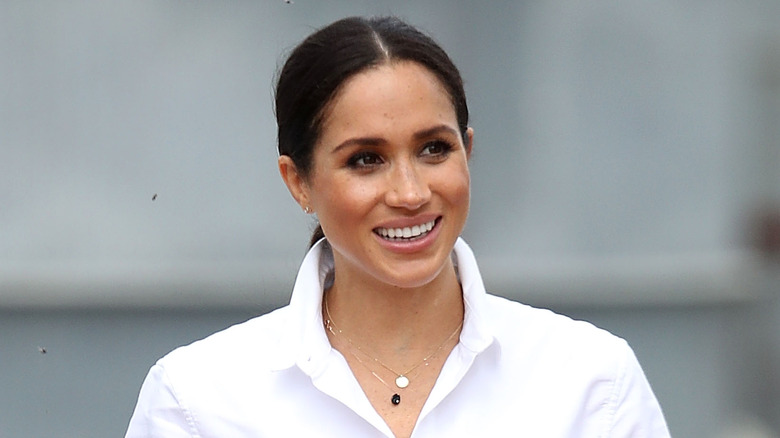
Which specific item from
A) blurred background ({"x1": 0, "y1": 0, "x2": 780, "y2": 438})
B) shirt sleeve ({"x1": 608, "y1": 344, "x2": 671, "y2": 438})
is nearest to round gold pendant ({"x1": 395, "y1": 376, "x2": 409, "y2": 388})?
shirt sleeve ({"x1": 608, "y1": 344, "x2": 671, "y2": 438})

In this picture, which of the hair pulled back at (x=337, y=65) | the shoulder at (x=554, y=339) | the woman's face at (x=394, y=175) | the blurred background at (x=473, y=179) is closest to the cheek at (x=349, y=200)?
the woman's face at (x=394, y=175)

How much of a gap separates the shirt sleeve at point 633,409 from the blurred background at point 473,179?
2065 mm

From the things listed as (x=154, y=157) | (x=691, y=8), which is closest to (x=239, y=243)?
(x=154, y=157)

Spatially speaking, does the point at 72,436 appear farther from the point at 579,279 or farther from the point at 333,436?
the point at 333,436

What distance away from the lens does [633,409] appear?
2.54 m

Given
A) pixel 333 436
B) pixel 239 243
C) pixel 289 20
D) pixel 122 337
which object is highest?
pixel 289 20

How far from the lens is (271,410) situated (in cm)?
250

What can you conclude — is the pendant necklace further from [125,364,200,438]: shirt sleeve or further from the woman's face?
[125,364,200,438]: shirt sleeve

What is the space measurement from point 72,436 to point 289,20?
1.39 m

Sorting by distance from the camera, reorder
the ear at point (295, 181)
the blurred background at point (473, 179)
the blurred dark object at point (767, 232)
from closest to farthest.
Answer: the ear at point (295, 181), the blurred background at point (473, 179), the blurred dark object at point (767, 232)

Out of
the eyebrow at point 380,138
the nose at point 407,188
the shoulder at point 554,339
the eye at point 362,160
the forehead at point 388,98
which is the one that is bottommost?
the shoulder at point 554,339

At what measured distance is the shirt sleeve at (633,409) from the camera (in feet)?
8.30

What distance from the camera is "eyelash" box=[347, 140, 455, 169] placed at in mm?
2480

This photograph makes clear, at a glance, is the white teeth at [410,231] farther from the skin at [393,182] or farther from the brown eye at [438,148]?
the brown eye at [438,148]
